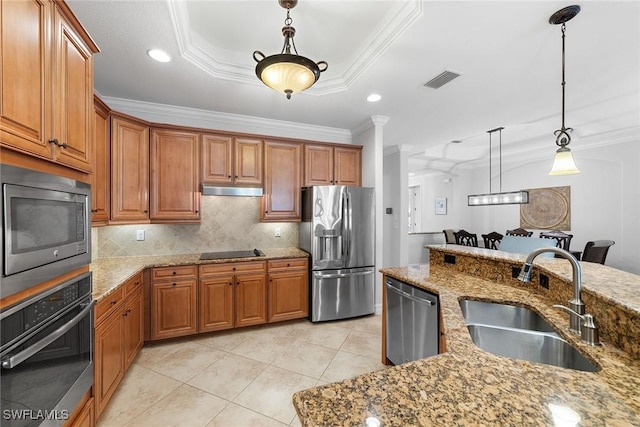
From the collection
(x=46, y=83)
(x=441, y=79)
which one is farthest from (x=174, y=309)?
(x=441, y=79)

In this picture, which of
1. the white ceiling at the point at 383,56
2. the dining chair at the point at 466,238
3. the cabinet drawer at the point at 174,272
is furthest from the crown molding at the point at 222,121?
the dining chair at the point at 466,238

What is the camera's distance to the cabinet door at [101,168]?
7.37 ft

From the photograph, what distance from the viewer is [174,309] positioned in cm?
278

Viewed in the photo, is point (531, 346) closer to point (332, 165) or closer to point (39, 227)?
point (39, 227)

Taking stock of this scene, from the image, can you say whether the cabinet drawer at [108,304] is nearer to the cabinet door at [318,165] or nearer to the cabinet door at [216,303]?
the cabinet door at [216,303]

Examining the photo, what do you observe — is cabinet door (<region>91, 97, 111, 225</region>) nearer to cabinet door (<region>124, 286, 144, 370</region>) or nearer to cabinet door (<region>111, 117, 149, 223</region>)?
cabinet door (<region>111, 117, 149, 223</region>)

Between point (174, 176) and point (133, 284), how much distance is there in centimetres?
125

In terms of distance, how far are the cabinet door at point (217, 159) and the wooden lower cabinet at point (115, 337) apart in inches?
51.3

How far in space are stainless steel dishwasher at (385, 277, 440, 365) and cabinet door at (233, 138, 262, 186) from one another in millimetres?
2033

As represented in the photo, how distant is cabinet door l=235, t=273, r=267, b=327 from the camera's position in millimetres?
3037

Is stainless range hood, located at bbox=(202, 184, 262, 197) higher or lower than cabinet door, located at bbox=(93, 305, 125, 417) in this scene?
higher

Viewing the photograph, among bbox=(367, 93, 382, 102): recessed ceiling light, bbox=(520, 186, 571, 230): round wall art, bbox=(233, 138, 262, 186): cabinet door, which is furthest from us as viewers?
bbox=(520, 186, 571, 230): round wall art

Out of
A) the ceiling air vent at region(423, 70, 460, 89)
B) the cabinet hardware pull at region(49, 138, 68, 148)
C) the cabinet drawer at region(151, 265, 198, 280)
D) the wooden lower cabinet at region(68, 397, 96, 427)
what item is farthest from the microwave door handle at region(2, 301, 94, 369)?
the ceiling air vent at region(423, 70, 460, 89)

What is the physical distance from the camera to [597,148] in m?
4.81
